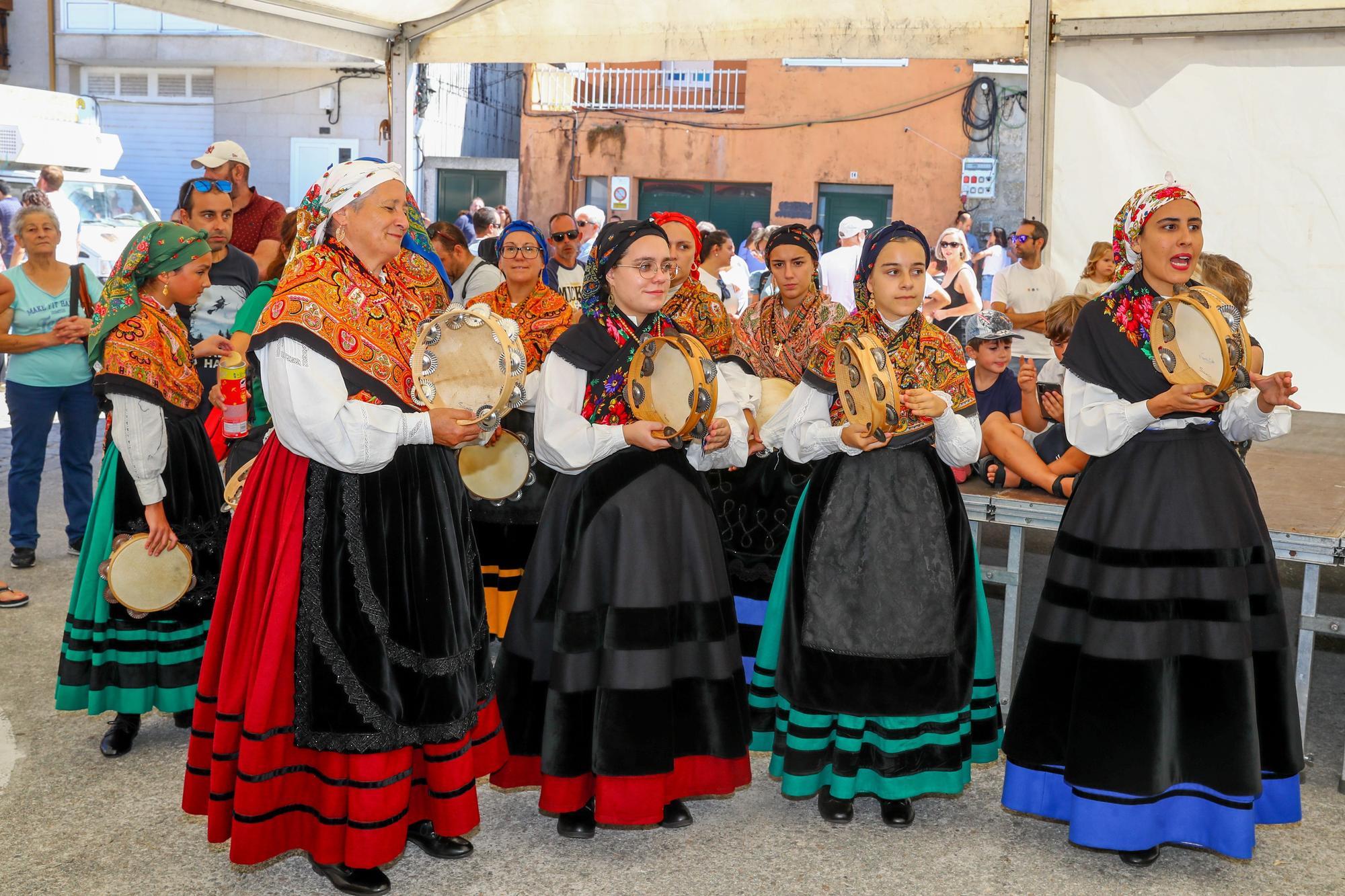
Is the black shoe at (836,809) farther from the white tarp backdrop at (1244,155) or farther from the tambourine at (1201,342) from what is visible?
the white tarp backdrop at (1244,155)

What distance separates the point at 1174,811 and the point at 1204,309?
1.49 m

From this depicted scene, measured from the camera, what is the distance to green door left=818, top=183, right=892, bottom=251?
20328mm

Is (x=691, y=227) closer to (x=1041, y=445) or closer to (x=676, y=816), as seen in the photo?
(x=1041, y=445)

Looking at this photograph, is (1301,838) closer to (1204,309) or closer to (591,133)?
(1204,309)

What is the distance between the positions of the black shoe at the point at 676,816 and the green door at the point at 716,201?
1792 cm

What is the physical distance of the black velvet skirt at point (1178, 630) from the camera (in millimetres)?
3490

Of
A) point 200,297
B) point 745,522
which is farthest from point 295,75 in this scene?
point 745,522

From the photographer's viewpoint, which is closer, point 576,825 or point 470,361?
point 470,361

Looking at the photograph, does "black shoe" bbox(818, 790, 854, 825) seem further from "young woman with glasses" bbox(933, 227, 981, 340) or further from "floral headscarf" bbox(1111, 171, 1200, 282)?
"young woman with glasses" bbox(933, 227, 981, 340)

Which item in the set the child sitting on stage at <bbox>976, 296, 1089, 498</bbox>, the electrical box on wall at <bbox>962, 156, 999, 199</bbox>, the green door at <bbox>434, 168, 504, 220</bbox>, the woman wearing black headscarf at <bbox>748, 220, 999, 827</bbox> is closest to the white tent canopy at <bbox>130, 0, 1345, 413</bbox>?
the child sitting on stage at <bbox>976, 296, 1089, 498</bbox>

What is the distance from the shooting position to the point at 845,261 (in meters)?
10.7

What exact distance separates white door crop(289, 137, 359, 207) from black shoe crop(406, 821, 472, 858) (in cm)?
2030

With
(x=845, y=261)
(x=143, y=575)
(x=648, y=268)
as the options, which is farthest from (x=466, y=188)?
(x=648, y=268)

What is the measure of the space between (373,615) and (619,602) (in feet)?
2.30
